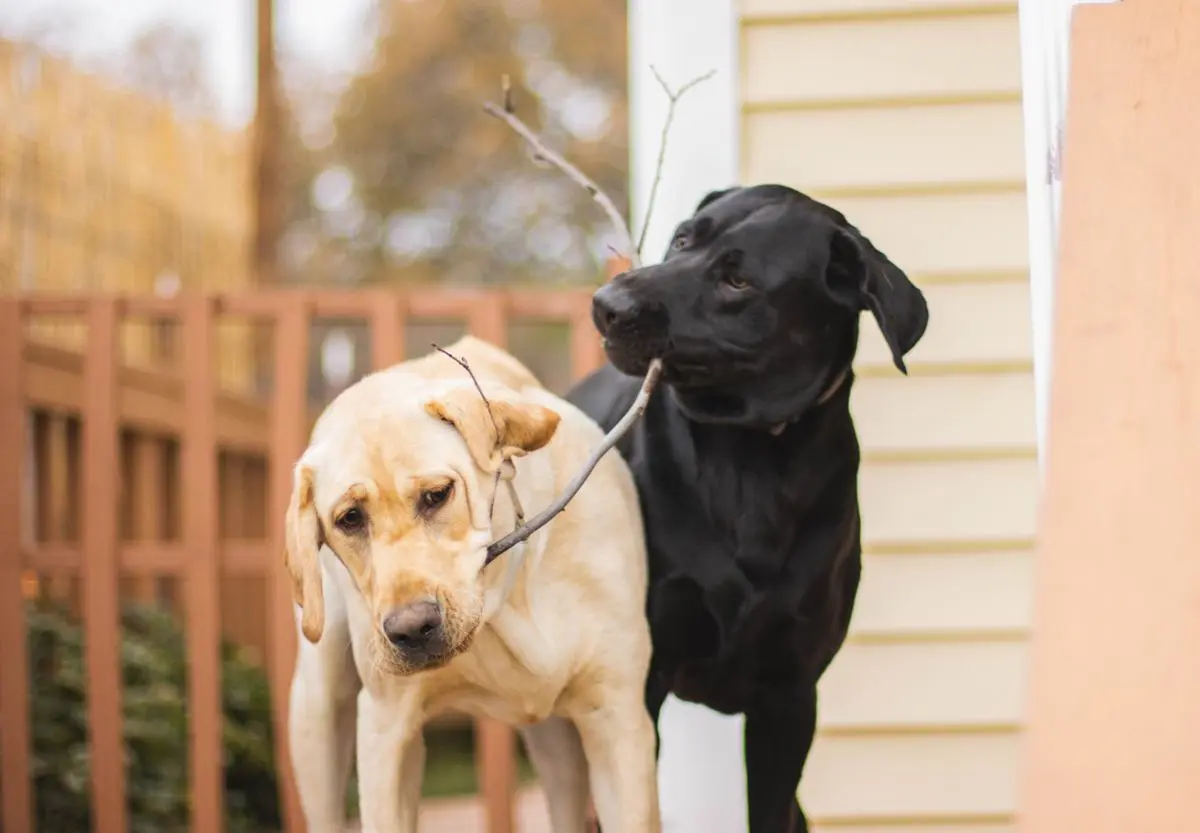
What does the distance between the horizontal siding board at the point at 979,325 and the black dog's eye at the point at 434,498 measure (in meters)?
1.55

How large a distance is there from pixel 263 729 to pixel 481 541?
3.55 m

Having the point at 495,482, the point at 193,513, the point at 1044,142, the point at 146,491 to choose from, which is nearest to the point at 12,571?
the point at 193,513

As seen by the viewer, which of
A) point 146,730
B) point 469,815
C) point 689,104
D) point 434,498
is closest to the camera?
→ point 434,498

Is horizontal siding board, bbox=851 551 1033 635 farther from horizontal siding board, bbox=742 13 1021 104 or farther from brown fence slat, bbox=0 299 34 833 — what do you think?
brown fence slat, bbox=0 299 34 833

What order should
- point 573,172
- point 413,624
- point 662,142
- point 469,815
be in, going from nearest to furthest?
point 413,624 < point 573,172 < point 662,142 < point 469,815

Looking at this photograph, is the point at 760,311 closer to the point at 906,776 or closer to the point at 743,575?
the point at 743,575

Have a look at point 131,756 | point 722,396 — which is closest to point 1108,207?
point 722,396

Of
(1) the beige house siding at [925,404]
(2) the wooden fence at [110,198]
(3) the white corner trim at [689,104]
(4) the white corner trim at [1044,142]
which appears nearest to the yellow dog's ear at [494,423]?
(4) the white corner trim at [1044,142]

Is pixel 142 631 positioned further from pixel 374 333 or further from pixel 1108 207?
pixel 1108 207

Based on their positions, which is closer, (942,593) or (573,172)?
(573,172)

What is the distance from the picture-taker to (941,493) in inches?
115

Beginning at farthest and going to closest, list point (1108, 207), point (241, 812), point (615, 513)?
point (241, 812), point (615, 513), point (1108, 207)

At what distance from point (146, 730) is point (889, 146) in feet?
9.38

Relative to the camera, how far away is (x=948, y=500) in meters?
2.93
